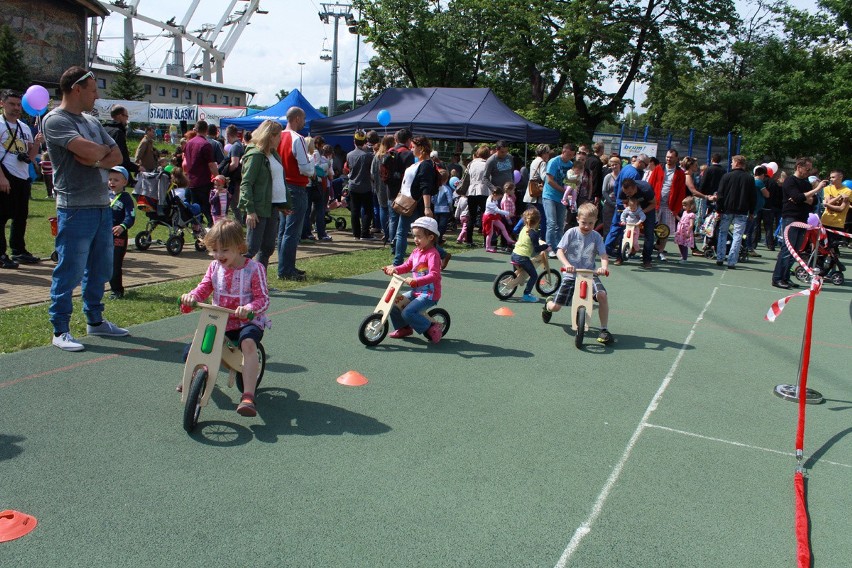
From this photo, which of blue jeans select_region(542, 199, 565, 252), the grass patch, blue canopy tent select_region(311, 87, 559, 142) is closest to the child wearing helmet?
the grass patch

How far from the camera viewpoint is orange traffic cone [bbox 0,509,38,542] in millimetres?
3002

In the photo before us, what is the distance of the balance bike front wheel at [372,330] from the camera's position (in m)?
6.19

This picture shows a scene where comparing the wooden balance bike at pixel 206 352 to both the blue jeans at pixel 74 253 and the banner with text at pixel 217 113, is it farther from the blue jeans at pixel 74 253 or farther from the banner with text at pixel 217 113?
the banner with text at pixel 217 113

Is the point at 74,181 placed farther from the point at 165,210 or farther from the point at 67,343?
the point at 165,210

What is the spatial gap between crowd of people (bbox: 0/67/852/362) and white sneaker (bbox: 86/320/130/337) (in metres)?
0.01

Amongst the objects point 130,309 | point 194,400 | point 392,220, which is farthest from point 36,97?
point 194,400

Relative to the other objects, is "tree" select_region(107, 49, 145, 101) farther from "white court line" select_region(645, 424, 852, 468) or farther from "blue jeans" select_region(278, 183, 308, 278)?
"white court line" select_region(645, 424, 852, 468)

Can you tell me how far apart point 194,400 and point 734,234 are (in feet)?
37.5

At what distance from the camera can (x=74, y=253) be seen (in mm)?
5516

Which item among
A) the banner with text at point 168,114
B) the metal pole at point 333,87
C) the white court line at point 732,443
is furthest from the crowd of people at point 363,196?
the metal pole at point 333,87

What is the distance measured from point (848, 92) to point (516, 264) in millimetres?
21339

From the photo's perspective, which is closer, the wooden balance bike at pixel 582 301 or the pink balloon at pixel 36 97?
the wooden balance bike at pixel 582 301

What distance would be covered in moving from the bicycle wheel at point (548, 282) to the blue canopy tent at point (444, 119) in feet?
23.2

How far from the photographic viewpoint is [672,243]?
17.3 metres
